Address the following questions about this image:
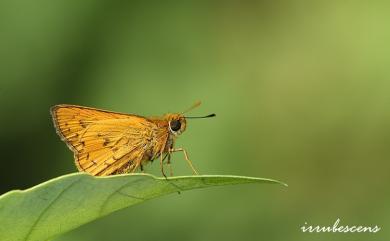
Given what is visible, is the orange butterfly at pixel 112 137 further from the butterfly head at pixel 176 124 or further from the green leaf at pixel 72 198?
the green leaf at pixel 72 198

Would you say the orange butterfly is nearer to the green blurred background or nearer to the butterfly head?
the butterfly head

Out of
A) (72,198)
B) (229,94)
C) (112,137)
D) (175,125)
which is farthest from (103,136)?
(229,94)

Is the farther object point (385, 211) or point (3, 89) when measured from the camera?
point (3, 89)

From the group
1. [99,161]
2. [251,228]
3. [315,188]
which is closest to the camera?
[99,161]

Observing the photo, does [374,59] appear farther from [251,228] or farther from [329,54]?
[251,228]

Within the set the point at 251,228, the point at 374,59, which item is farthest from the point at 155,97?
the point at 374,59

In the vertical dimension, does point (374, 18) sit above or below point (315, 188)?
above

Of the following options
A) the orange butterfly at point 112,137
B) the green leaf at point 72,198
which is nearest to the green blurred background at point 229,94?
the orange butterfly at point 112,137

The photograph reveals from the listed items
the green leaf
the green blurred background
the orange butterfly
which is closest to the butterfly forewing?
the orange butterfly
